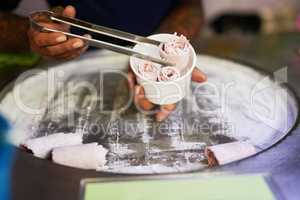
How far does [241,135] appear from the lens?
1.00 m

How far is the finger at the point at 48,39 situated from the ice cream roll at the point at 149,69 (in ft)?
0.61

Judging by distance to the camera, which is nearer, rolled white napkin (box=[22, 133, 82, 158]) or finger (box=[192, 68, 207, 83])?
rolled white napkin (box=[22, 133, 82, 158])

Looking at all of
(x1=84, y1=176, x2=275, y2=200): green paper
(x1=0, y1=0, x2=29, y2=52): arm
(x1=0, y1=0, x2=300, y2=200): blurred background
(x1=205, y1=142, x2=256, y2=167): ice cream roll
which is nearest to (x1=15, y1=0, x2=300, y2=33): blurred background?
(x1=0, y1=0, x2=300, y2=200): blurred background

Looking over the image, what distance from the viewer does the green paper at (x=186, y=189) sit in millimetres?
782

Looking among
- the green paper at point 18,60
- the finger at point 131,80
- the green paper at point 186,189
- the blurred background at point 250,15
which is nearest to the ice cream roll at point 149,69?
the finger at point 131,80

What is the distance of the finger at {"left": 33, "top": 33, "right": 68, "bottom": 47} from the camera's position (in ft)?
3.41

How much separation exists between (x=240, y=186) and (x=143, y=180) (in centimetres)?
17

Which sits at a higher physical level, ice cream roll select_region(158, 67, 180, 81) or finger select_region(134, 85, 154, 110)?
ice cream roll select_region(158, 67, 180, 81)

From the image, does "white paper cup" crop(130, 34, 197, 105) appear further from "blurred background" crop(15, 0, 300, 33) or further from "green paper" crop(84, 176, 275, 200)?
"blurred background" crop(15, 0, 300, 33)

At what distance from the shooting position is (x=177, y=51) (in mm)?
979

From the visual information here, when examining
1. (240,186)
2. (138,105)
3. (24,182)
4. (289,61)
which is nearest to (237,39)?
(289,61)

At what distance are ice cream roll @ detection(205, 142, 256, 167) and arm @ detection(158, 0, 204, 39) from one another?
0.66m

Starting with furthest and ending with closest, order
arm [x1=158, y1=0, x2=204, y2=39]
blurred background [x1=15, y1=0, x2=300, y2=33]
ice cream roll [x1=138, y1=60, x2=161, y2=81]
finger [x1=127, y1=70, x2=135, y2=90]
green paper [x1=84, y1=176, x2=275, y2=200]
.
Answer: blurred background [x1=15, y1=0, x2=300, y2=33] < arm [x1=158, y1=0, x2=204, y2=39] < finger [x1=127, y1=70, x2=135, y2=90] < ice cream roll [x1=138, y1=60, x2=161, y2=81] < green paper [x1=84, y1=176, x2=275, y2=200]

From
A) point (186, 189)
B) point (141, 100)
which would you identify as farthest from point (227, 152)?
point (141, 100)
